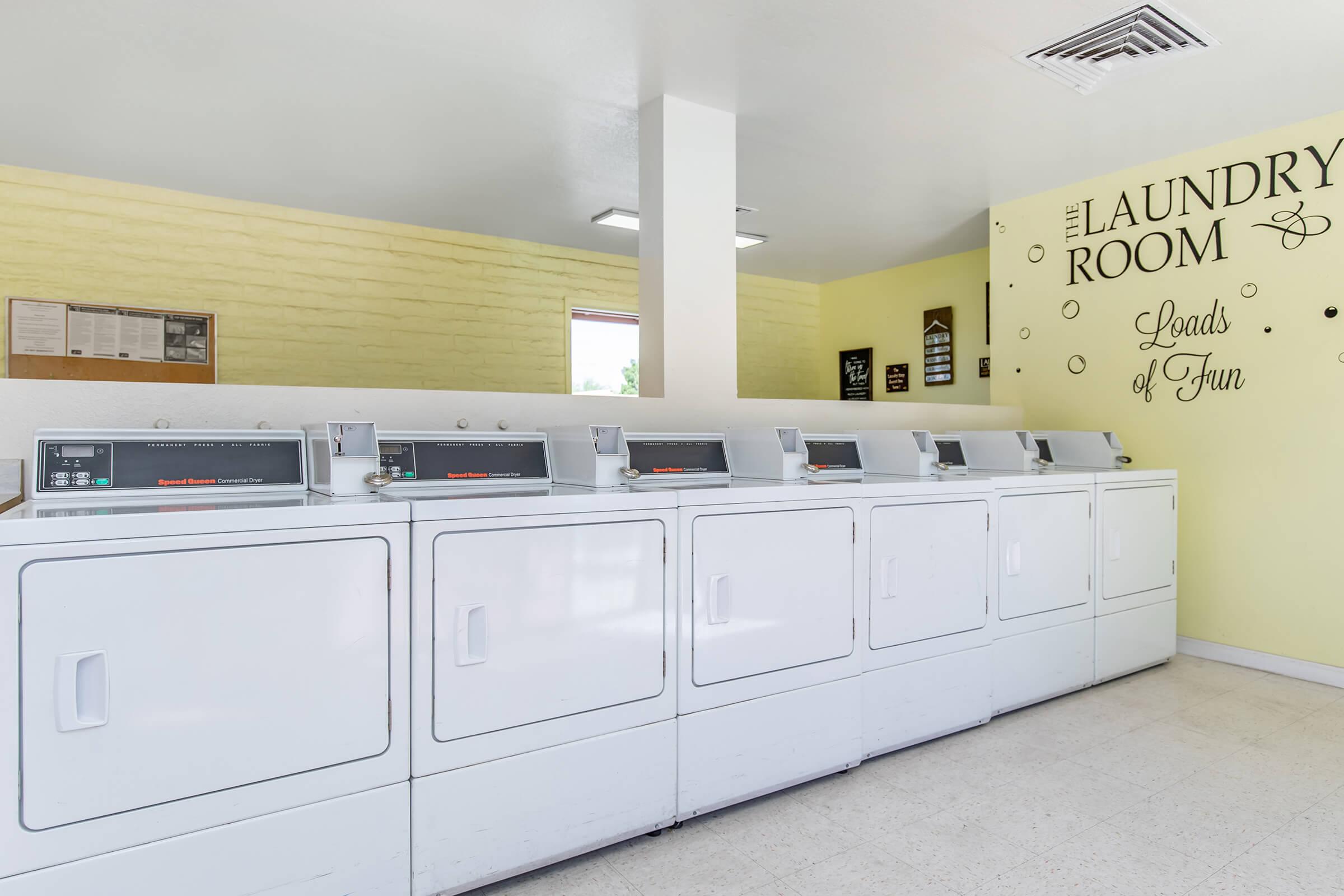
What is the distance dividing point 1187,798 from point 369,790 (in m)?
2.50


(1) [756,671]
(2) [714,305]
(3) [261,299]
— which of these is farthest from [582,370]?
(1) [756,671]

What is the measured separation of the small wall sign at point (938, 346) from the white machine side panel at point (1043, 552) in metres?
2.76

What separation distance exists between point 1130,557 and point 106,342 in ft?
18.9

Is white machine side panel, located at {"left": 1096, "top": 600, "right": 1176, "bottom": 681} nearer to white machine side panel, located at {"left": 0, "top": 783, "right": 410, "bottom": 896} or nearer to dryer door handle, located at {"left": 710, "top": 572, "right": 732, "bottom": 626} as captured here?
dryer door handle, located at {"left": 710, "top": 572, "right": 732, "bottom": 626}

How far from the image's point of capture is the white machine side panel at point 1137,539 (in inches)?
137

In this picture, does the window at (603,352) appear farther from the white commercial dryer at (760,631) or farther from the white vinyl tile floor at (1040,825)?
the white vinyl tile floor at (1040,825)

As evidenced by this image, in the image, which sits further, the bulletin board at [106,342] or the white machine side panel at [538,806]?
the bulletin board at [106,342]

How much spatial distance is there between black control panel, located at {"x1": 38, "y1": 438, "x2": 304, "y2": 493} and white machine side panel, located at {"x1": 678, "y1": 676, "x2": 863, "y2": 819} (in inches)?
54.7

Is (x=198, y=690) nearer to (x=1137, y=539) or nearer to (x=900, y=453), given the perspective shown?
(x=900, y=453)

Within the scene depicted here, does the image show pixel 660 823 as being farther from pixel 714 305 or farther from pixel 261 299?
pixel 261 299

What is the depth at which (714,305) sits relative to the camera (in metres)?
3.54

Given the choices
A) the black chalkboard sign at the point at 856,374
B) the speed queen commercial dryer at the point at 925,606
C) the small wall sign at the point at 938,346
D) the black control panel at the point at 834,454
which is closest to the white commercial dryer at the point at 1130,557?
the speed queen commercial dryer at the point at 925,606

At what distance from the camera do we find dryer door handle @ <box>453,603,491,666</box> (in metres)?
1.79

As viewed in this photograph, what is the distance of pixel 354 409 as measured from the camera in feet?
8.60
